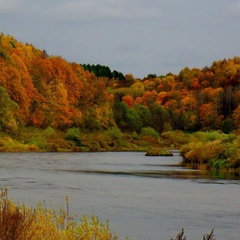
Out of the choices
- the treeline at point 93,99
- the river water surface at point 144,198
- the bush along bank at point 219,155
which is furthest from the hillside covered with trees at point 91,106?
the river water surface at point 144,198

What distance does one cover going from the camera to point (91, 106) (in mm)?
135000

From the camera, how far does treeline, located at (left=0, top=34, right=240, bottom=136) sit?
4589 inches

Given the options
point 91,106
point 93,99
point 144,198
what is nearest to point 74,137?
point 91,106

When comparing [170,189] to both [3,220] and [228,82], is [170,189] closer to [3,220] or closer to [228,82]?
[3,220]

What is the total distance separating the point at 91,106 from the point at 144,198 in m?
105

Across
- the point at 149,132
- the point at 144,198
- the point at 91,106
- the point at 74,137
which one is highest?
the point at 91,106

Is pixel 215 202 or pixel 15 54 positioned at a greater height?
pixel 15 54

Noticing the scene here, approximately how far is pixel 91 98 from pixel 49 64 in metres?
11.4

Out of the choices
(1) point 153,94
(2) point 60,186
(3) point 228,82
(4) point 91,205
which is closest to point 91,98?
(1) point 153,94

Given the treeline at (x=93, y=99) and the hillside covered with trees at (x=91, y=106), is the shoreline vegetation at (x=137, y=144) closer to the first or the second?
the hillside covered with trees at (x=91, y=106)

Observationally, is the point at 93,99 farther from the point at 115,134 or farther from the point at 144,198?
the point at 144,198

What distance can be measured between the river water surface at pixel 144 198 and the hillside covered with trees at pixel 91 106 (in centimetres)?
5427

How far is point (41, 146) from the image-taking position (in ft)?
323

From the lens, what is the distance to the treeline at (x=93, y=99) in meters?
117
